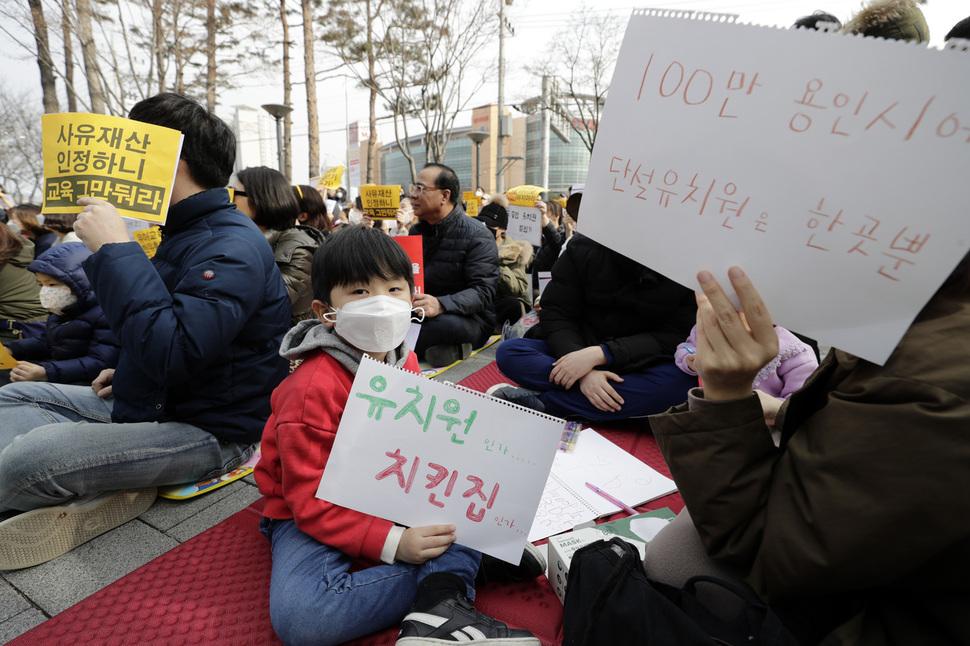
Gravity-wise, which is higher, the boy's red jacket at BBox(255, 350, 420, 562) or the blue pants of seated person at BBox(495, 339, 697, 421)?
the boy's red jacket at BBox(255, 350, 420, 562)

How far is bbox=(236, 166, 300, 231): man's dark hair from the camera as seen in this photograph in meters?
3.28

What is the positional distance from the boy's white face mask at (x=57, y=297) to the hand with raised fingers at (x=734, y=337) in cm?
334

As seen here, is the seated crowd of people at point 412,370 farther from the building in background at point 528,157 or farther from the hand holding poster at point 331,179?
the building in background at point 528,157

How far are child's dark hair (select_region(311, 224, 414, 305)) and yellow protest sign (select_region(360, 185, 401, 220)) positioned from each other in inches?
151

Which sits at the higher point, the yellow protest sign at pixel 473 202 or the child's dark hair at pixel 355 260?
the child's dark hair at pixel 355 260

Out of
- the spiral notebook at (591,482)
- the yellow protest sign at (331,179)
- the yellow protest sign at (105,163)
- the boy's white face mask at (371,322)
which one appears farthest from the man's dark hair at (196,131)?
the yellow protest sign at (331,179)

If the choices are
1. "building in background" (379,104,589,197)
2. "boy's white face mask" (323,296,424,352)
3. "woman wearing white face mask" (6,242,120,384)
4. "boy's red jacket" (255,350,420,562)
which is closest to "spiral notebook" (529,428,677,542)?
"boy's red jacket" (255,350,420,562)

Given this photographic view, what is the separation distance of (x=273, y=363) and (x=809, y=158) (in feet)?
6.42

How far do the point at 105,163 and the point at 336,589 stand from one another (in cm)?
151

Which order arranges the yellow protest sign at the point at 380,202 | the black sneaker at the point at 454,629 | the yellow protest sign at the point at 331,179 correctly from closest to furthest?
the black sneaker at the point at 454,629 < the yellow protest sign at the point at 380,202 < the yellow protest sign at the point at 331,179

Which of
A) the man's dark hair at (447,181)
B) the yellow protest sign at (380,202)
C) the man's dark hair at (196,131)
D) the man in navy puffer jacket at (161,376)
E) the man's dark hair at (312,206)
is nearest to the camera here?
the man in navy puffer jacket at (161,376)

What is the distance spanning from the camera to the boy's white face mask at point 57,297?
2.80m

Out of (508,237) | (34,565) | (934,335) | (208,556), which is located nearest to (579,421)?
(208,556)

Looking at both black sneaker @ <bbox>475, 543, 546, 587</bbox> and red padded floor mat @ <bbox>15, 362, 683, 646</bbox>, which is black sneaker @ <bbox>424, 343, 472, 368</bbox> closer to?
red padded floor mat @ <bbox>15, 362, 683, 646</bbox>
